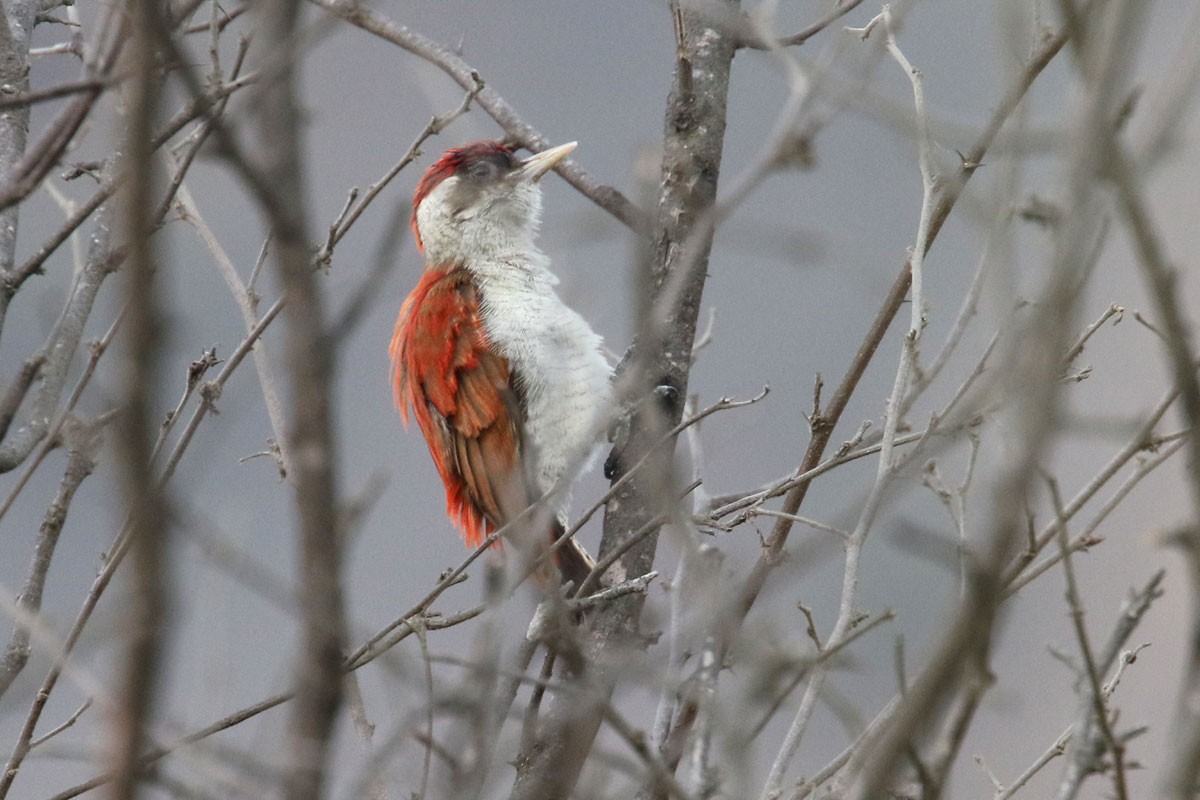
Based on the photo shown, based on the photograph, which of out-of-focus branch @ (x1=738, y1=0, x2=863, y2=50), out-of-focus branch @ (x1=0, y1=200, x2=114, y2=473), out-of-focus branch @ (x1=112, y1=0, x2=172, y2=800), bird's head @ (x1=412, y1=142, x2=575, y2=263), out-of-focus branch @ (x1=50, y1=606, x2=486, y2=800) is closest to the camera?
out-of-focus branch @ (x1=112, y1=0, x2=172, y2=800)

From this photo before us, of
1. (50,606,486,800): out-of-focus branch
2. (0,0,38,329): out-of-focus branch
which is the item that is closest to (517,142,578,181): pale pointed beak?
(0,0,38,329): out-of-focus branch

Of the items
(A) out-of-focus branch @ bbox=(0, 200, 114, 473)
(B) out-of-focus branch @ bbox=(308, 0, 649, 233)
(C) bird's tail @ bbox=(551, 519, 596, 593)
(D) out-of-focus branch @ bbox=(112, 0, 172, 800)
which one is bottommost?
(D) out-of-focus branch @ bbox=(112, 0, 172, 800)

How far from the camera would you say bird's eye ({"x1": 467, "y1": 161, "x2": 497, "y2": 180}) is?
486cm

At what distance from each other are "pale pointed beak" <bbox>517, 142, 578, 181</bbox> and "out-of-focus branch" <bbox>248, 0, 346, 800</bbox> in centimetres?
276

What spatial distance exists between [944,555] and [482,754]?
0.58 meters

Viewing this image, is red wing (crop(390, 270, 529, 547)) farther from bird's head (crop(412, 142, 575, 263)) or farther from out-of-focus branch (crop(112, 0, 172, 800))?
out-of-focus branch (crop(112, 0, 172, 800))

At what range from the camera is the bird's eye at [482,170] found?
486 cm

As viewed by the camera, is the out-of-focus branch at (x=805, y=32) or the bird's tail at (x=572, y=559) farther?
the bird's tail at (x=572, y=559)

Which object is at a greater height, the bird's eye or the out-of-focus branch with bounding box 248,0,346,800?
the bird's eye

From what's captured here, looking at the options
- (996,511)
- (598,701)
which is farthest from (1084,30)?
(598,701)

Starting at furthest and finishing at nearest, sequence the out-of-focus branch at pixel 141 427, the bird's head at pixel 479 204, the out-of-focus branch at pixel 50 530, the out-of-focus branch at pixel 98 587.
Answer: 1. the bird's head at pixel 479 204
2. the out-of-focus branch at pixel 50 530
3. the out-of-focus branch at pixel 98 587
4. the out-of-focus branch at pixel 141 427

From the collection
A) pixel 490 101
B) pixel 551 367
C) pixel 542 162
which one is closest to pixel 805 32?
pixel 490 101

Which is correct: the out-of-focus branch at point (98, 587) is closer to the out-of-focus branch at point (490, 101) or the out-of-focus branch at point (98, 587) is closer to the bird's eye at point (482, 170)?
the out-of-focus branch at point (490, 101)

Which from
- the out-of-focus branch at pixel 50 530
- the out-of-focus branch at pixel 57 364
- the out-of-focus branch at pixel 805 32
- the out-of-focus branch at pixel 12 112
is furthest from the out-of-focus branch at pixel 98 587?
the out-of-focus branch at pixel 805 32
